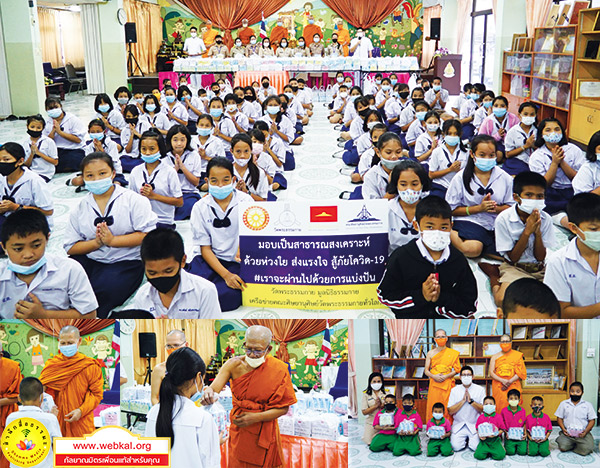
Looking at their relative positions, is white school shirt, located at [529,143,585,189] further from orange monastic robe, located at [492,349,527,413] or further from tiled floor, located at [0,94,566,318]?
orange monastic robe, located at [492,349,527,413]

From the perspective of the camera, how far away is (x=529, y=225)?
2908 mm

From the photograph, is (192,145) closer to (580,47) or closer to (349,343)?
(349,343)

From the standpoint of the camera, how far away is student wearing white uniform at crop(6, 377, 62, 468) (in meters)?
1.64

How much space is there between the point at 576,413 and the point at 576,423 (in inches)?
1.0

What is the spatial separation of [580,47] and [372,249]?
659 cm

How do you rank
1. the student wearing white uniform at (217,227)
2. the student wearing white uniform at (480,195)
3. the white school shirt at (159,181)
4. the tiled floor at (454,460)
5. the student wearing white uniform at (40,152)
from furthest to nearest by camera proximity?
the student wearing white uniform at (40,152)
the white school shirt at (159,181)
the student wearing white uniform at (480,195)
the student wearing white uniform at (217,227)
the tiled floor at (454,460)

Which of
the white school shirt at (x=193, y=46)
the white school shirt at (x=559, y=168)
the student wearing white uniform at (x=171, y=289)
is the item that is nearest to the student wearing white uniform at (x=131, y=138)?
the white school shirt at (x=559, y=168)

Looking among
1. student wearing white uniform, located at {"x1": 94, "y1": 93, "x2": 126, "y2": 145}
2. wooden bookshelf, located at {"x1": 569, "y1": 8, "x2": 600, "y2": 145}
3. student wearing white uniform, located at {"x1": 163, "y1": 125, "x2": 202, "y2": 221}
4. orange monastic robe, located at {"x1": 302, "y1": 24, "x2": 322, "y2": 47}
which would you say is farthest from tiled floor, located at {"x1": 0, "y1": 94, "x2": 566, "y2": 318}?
orange monastic robe, located at {"x1": 302, "y1": 24, "x2": 322, "y2": 47}

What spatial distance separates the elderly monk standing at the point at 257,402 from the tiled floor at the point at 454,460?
198 mm

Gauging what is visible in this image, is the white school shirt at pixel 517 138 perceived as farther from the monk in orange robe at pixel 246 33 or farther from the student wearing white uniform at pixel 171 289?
the monk in orange robe at pixel 246 33

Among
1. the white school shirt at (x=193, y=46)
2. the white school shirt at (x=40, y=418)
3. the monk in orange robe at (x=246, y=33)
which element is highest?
the monk in orange robe at (x=246, y=33)

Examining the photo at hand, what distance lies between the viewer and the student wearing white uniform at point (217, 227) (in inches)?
116

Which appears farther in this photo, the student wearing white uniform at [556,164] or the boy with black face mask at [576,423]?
the student wearing white uniform at [556,164]

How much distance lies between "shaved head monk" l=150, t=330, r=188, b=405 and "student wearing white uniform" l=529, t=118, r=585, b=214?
362cm
